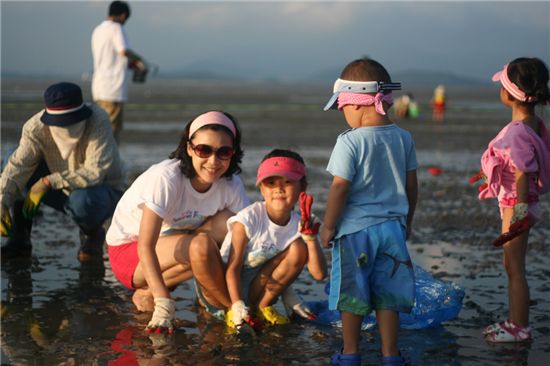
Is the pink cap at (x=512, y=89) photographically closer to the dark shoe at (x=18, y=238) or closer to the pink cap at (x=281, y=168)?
the pink cap at (x=281, y=168)

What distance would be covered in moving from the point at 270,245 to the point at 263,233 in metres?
0.08

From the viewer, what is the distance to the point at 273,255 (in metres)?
4.81

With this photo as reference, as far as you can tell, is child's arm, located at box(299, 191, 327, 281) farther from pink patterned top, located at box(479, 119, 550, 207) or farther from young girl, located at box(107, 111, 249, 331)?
pink patterned top, located at box(479, 119, 550, 207)

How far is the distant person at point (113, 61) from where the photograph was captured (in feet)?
33.1

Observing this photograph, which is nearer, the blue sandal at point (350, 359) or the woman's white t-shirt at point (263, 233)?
the blue sandal at point (350, 359)

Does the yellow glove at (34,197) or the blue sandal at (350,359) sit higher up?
the yellow glove at (34,197)

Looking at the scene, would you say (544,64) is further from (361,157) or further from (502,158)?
(361,157)

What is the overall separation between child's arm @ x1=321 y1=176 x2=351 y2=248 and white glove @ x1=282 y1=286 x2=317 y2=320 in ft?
3.41

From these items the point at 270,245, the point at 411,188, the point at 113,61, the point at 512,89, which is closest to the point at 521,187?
the point at 512,89

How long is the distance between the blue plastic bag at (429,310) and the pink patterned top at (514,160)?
64 cm

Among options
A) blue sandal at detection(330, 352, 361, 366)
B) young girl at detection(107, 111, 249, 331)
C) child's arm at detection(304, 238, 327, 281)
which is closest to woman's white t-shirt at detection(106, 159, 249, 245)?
young girl at detection(107, 111, 249, 331)

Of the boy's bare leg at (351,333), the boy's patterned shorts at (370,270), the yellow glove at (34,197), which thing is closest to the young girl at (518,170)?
the boy's patterned shorts at (370,270)

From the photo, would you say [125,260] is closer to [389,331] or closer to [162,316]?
[162,316]

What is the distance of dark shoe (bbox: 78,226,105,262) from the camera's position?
6.57 metres
